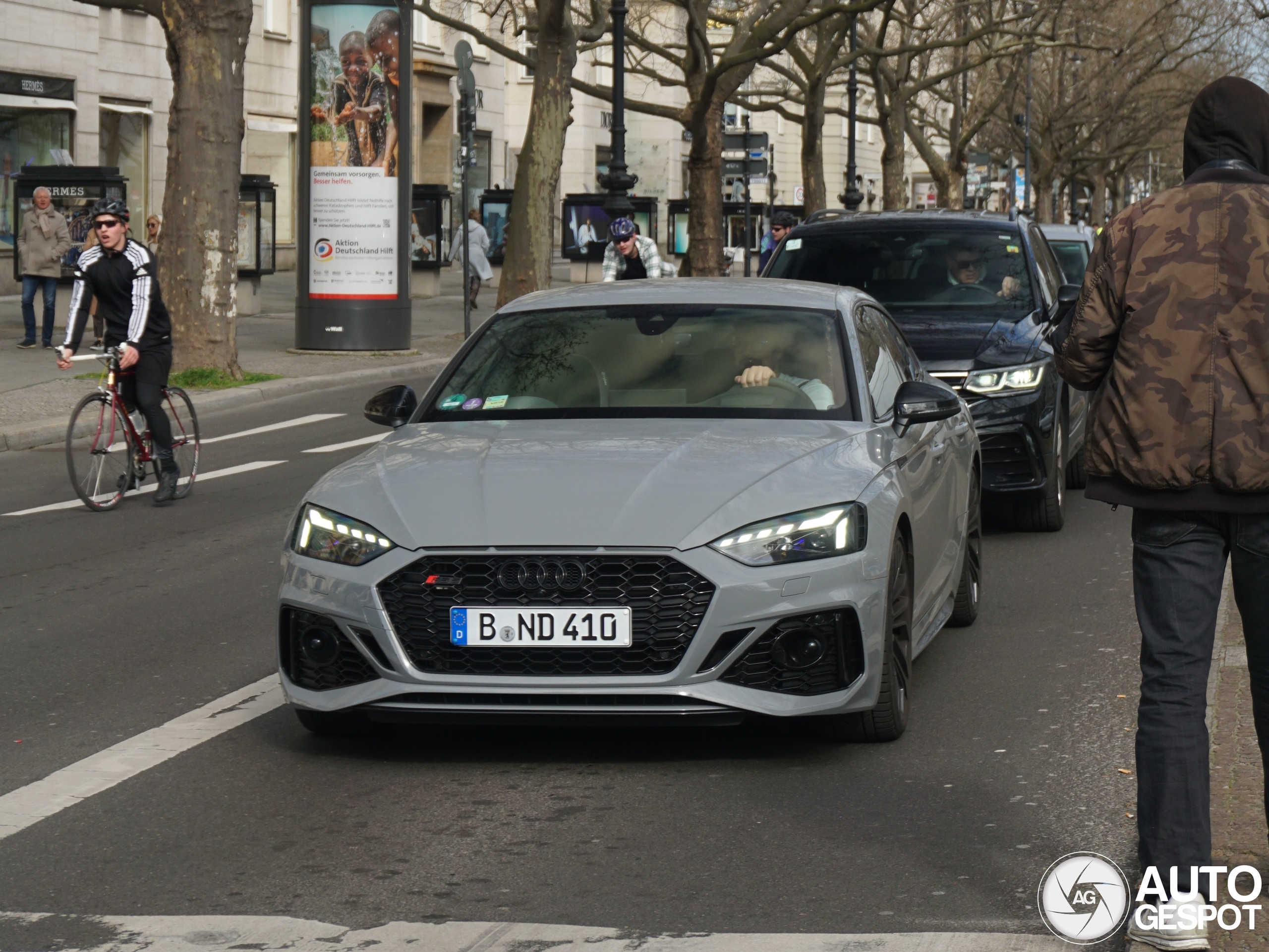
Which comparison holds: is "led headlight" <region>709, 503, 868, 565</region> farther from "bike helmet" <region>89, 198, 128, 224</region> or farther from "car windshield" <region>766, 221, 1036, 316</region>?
"bike helmet" <region>89, 198, 128, 224</region>

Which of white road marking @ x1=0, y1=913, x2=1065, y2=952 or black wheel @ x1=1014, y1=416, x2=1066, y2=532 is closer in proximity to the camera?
white road marking @ x1=0, y1=913, x2=1065, y2=952

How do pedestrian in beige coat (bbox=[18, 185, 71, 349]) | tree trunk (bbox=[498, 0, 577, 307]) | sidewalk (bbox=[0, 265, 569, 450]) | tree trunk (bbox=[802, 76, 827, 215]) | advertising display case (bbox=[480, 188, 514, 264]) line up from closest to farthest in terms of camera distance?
1. sidewalk (bbox=[0, 265, 569, 450])
2. pedestrian in beige coat (bbox=[18, 185, 71, 349])
3. tree trunk (bbox=[498, 0, 577, 307])
4. tree trunk (bbox=[802, 76, 827, 215])
5. advertising display case (bbox=[480, 188, 514, 264])

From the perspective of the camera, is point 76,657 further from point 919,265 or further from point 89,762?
point 919,265

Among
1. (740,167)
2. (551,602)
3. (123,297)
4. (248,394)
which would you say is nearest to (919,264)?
(123,297)

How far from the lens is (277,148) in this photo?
44.5 m

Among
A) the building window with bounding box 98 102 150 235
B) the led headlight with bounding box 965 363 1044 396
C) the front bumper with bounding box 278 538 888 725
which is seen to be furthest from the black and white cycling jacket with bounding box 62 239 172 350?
the building window with bounding box 98 102 150 235

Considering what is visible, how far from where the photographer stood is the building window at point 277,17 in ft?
141

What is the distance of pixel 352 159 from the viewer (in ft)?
75.7

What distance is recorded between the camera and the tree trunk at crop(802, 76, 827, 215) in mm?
38656

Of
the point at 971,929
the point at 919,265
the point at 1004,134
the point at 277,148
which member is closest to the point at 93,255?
the point at 919,265

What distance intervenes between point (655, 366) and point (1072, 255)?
16.6m

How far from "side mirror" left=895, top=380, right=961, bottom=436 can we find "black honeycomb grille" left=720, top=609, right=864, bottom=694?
1.18 m

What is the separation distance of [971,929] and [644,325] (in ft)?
10.7

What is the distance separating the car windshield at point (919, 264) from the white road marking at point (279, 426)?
6013 millimetres
